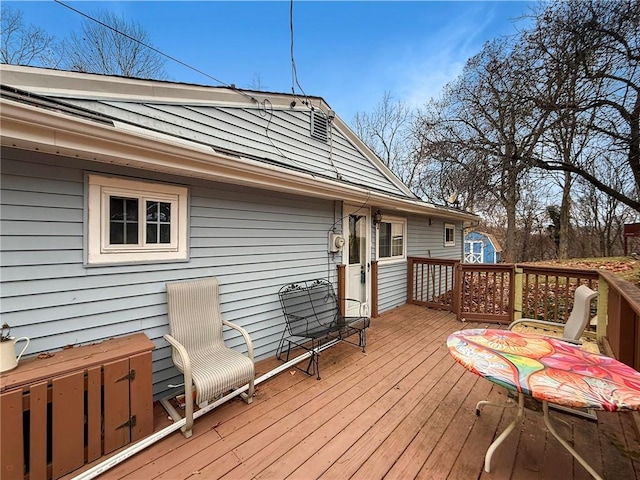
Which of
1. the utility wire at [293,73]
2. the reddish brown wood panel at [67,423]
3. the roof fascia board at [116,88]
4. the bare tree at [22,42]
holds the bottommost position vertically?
the reddish brown wood panel at [67,423]

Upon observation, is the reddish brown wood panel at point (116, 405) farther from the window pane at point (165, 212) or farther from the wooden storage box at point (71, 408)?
the window pane at point (165, 212)

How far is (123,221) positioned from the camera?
102 inches

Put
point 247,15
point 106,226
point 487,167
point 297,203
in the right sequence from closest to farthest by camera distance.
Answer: point 106,226, point 297,203, point 247,15, point 487,167

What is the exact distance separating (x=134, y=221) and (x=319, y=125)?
3.90 m

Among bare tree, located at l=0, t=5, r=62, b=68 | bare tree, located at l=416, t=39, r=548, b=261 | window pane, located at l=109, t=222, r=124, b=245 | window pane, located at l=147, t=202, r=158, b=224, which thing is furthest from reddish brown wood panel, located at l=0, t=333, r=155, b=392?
bare tree, located at l=0, t=5, r=62, b=68

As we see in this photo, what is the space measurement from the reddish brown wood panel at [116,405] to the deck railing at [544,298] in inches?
145

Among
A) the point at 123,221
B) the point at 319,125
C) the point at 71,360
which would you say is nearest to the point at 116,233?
the point at 123,221

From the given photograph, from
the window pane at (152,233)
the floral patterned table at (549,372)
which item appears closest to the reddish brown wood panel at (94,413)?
the window pane at (152,233)

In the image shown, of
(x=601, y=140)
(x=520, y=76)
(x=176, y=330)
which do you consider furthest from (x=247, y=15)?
(x=601, y=140)

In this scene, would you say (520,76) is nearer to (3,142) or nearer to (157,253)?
(157,253)

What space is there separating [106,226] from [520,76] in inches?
323

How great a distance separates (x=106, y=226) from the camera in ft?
8.20

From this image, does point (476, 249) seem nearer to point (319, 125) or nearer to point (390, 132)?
point (390, 132)

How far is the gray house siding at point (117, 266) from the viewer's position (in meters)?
2.13
